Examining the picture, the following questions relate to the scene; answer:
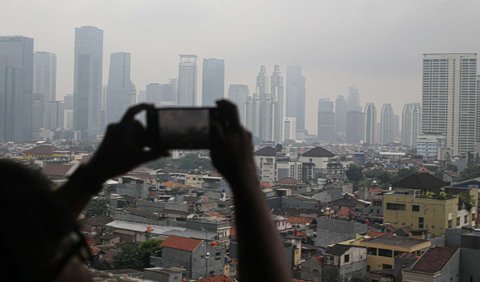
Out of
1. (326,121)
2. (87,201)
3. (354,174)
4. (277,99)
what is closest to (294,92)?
(277,99)

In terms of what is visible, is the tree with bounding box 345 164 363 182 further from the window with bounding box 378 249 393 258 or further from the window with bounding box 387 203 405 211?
the window with bounding box 378 249 393 258

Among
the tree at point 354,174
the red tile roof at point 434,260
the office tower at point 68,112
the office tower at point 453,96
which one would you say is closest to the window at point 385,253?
the red tile roof at point 434,260

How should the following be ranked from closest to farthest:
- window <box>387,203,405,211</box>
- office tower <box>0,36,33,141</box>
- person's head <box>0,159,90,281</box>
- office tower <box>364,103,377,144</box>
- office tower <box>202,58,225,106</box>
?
1. person's head <box>0,159,90,281</box>
2. window <box>387,203,405,211</box>
3. office tower <box>202,58,225,106</box>
4. office tower <box>0,36,33,141</box>
5. office tower <box>364,103,377,144</box>

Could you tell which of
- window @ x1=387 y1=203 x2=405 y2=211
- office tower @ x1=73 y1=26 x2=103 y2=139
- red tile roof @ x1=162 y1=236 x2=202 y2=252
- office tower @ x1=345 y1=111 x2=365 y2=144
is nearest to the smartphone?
red tile roof @ x1=162 y1=236 x2=202 y2=252

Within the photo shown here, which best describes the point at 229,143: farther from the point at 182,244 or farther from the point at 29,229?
the point at 182,244

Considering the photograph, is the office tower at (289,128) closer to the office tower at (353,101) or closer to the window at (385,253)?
the office tower at (353,101)
